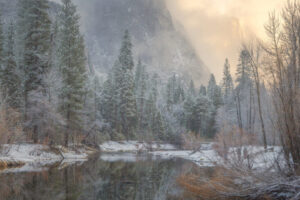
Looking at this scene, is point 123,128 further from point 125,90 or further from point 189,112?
point 189,112

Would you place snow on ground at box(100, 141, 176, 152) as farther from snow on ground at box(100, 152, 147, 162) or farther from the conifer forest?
snow on ground at box(100, 152, 147, 162)

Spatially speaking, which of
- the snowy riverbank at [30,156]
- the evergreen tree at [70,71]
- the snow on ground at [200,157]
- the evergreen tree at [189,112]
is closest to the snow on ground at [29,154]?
the snowy riverbank at [30,156]

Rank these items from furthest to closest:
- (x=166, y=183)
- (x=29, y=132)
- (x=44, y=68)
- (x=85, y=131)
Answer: (x=85, y=131) → (x=44, y=68) → (x=29, y=132) → (x=166, y=183)

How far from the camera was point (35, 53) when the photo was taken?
23.2 metres

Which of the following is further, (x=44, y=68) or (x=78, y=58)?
(x=78, y=58)

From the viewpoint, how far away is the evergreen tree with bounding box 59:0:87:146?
26.5 meters

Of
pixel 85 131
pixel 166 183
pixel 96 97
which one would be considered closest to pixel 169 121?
pixel 96 97

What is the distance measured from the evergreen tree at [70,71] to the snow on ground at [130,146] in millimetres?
9554

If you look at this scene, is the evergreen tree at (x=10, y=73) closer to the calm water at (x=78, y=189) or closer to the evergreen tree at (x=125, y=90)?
the calm water at (x=78, y=189)

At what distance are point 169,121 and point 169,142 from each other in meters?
8.62

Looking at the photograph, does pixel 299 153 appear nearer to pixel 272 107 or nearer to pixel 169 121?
→ pixel 272 107

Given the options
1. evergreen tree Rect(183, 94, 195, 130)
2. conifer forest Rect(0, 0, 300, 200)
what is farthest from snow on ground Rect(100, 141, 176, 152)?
evergreen tree Rect(183, 94, 195, 130)

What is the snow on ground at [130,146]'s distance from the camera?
37.1 meters

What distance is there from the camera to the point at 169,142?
1864 inches
